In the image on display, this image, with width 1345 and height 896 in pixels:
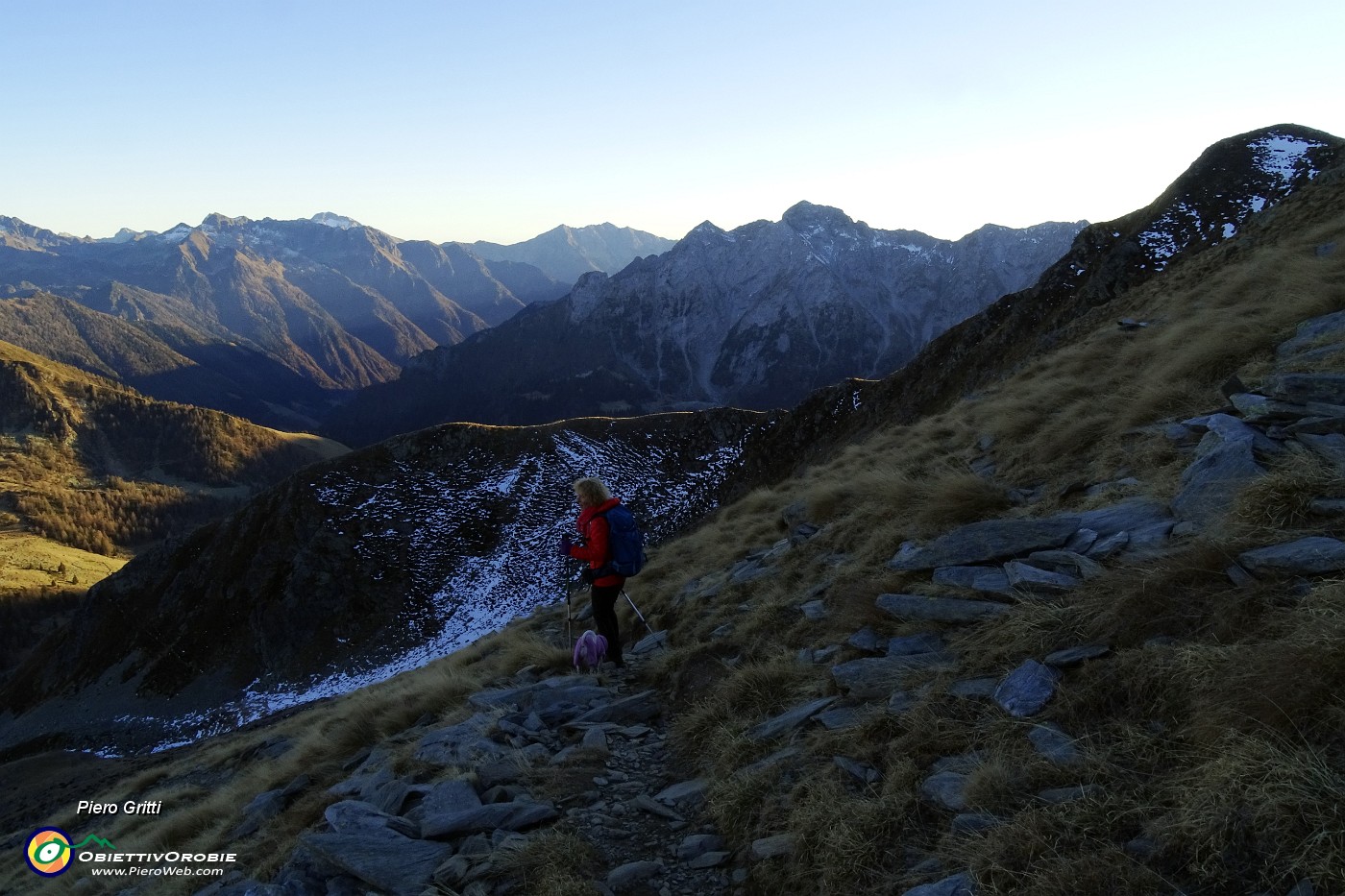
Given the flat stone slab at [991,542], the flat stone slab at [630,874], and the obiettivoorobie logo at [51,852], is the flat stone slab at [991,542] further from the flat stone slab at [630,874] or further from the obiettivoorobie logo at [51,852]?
the obiettivoorobie logo at [51,852]

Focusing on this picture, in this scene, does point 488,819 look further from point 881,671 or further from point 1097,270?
point 1097,270

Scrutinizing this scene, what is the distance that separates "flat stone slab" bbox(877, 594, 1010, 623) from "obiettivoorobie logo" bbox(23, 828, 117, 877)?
12.7 m

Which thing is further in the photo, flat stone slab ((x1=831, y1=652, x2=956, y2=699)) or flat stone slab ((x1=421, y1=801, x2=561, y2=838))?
flat stone slab ((x1=421, y1=801, x2=561, y2=838))

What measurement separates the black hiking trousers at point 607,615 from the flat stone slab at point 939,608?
4164 mm

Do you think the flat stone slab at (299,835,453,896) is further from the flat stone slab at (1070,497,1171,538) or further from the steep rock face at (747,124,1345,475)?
the steep rock face at (747,124,1345,475)

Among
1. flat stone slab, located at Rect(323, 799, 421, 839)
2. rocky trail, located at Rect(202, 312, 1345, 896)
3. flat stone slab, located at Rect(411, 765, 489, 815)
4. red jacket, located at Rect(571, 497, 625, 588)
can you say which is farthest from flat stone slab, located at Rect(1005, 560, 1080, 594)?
flat stone slab, located at Rect(323, 799, 421, 839)

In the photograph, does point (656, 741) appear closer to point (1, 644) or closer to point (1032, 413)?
point (1032, 413)

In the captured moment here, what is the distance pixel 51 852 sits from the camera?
12.5 m

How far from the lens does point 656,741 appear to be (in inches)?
289

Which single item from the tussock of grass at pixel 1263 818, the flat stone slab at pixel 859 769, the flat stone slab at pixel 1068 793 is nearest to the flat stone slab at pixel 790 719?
the flat stone slab at pixel 859 769

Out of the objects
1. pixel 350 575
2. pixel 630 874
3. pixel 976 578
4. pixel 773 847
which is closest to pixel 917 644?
pixel 976 578

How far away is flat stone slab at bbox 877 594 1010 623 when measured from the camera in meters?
5.92

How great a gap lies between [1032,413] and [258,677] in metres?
53.0

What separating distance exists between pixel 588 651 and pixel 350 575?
46.5 metres
